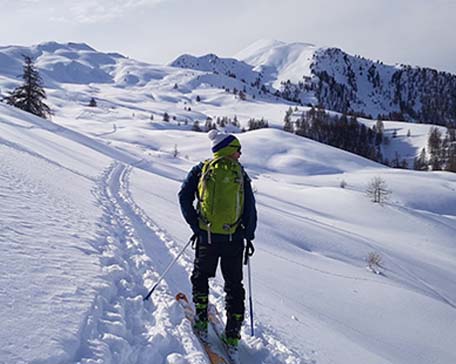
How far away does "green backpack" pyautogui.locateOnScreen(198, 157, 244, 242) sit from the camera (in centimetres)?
382

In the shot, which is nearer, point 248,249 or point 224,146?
point 224,146

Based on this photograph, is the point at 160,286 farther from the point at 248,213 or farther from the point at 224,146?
the point at 224,146

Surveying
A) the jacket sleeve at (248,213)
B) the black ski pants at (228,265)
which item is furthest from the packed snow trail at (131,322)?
the jacket sleeve at (248,213)

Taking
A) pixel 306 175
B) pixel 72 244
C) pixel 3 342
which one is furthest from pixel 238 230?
pixel 306 175

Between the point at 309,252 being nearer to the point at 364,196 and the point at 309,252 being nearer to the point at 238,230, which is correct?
the point at 238,230

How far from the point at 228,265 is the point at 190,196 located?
0.90m

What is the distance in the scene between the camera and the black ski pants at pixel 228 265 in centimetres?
394

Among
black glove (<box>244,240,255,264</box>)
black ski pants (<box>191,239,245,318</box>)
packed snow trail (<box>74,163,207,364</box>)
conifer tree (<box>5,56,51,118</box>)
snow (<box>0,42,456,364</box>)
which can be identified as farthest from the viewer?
conifer tree (<box>5,56,51,118</box>)

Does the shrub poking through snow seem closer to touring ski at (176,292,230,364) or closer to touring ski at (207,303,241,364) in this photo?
touring ski at (207,303,241,364)

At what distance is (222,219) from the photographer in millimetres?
3836

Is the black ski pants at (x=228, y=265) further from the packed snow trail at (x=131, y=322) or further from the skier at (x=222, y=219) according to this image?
the packed snow trail at (x=131, y=322)

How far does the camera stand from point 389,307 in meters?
7.32

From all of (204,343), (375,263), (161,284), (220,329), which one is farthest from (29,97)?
(204,343)

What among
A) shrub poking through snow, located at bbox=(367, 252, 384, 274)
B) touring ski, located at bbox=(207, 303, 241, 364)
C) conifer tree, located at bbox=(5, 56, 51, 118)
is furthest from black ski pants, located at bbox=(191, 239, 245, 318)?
conifer tree, located at bbox=(5, 56, 51, 118)
